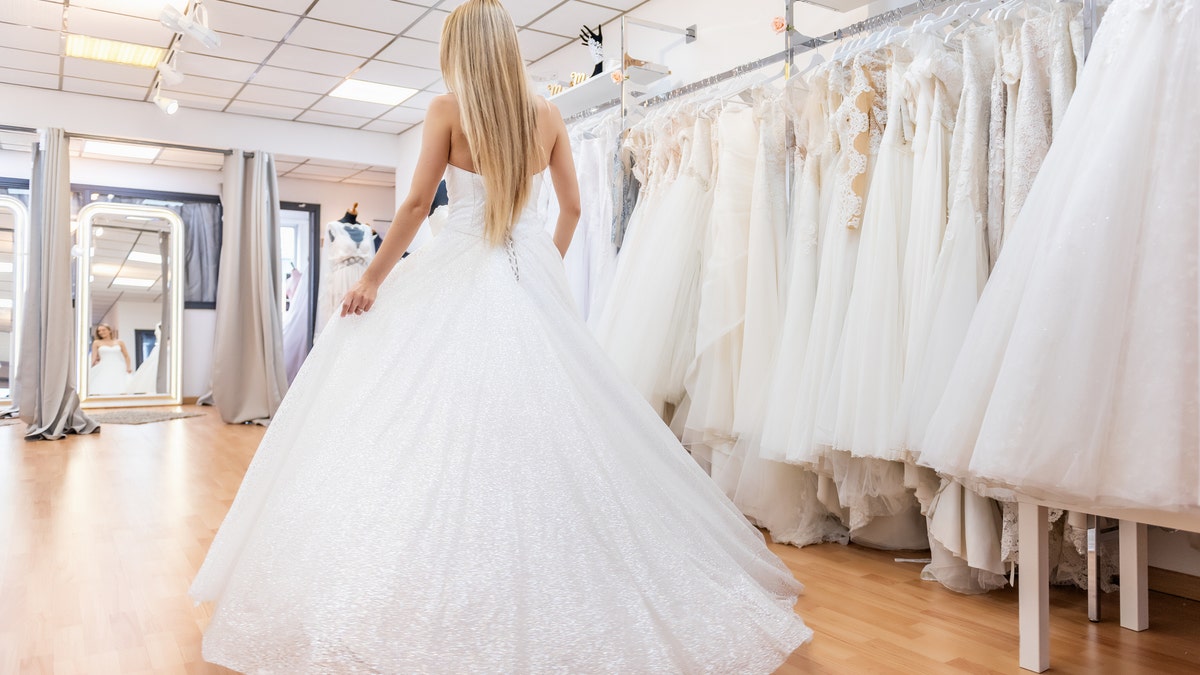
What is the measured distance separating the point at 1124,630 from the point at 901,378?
837 mm

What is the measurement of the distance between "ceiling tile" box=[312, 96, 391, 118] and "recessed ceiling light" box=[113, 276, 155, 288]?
2.78 meters

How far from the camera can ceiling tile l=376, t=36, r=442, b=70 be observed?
578cm

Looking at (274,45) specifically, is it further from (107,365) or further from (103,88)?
(107,365)

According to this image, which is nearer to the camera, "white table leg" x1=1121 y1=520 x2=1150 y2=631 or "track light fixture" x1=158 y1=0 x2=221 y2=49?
"white table leg" x1=1121 y1=520 x2=1150 y2=631

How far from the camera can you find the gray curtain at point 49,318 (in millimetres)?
6055

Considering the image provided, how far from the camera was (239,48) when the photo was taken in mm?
5906

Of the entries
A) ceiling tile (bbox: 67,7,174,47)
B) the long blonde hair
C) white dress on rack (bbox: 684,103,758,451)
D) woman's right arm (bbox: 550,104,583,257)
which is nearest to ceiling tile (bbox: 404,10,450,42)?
ceiling tile (bbox: 67,7,174,47)

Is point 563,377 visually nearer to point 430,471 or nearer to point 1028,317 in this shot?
point 430,471

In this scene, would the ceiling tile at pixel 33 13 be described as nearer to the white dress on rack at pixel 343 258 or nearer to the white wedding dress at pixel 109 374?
the white dress on rack at pixel 343 258

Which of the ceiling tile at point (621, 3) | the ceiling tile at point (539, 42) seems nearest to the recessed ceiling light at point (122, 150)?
the ceiling tile at point (539, 42)

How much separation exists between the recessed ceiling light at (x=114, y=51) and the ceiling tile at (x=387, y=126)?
214 cm

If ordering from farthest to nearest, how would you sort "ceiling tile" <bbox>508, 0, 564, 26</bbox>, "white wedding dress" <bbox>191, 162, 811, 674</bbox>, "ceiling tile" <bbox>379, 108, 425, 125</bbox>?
"ceiling tile" <bbox>379, 108, 425, 125</bbox>
"ceiling tile" <bbox>508, 0, 564, 26</bbox>
"white wedding dress" <bbox>191, 162, 811, 674</bbox>

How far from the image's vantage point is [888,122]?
271 centimetres

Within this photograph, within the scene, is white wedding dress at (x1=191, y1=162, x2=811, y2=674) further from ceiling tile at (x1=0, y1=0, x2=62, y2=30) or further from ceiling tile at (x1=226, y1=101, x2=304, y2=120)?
ceiling tile at (x1=226, y1=101, x2=304, y2=120)
